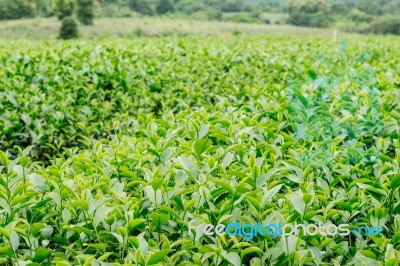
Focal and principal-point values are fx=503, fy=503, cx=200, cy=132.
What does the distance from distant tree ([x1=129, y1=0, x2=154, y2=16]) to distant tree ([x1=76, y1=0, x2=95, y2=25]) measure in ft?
35.5

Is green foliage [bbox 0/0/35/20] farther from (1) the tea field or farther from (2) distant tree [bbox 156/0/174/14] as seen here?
(1) the tea field

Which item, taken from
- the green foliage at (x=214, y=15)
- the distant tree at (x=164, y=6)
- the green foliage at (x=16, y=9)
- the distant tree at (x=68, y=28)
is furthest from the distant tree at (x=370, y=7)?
the green foliage at (x=16, y=9)

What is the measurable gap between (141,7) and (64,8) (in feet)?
52.3

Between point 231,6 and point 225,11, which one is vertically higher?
point 231,6

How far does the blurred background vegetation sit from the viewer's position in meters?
40.6

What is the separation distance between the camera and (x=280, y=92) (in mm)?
3359

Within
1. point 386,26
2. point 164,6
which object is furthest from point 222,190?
point 164,6

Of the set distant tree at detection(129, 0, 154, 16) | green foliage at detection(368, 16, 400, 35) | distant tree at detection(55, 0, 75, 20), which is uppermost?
distant tree at detection(55, 0, 75, 20)

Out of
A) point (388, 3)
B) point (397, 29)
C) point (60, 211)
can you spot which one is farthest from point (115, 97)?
point (388, 3)

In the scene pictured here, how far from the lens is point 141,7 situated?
182 feet

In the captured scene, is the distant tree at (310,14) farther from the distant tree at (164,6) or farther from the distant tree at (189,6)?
the distant tree at (164,6)

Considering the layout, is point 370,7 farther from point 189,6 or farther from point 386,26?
point 189,6

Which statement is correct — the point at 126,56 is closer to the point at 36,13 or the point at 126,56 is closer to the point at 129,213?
the point at 129,213

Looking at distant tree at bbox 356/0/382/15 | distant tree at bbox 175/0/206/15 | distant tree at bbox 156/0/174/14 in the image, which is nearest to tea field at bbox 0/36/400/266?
distant tree at bbox 356/0/382/15
